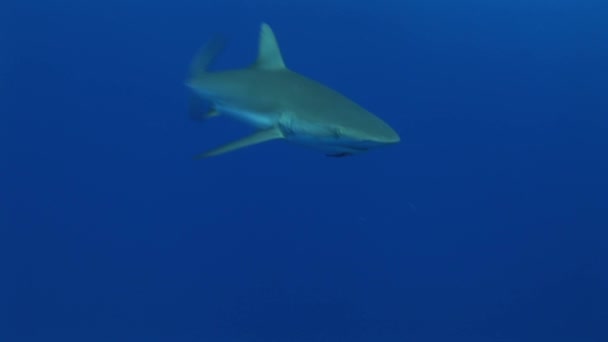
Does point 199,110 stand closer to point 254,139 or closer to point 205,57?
point 205,57

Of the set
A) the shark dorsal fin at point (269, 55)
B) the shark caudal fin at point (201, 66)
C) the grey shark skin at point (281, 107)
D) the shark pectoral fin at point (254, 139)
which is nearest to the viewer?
the grey shark skin at point (281, 107)

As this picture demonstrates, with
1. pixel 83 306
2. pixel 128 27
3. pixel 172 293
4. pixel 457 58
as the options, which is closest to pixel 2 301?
pixel 83 306

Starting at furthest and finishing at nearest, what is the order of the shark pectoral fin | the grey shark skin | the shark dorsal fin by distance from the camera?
the shark dorsal fin → the shark pectoral fin → the grey shark skin

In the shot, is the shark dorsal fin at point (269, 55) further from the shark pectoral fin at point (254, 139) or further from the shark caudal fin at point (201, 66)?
the shark pectoral fin at point (254, 139)

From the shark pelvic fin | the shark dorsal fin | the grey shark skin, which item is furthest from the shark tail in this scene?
the shark dorsal fin

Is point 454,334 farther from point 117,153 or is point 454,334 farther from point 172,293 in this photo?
point 117,153

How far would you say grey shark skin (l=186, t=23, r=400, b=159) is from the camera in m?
2.80

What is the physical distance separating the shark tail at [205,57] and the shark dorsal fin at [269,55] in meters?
0.27

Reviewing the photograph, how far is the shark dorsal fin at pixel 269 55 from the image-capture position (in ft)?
11.4

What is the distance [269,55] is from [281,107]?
0.46m

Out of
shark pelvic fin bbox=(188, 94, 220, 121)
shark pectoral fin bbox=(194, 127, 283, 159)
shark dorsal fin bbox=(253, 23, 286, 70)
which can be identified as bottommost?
shark pectoral fin bbox=(194, 127, 283, 159)

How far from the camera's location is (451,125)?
222 inches

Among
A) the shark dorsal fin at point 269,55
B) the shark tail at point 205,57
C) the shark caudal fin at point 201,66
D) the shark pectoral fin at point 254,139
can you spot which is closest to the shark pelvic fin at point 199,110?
the shark caudal fin at point 201,66

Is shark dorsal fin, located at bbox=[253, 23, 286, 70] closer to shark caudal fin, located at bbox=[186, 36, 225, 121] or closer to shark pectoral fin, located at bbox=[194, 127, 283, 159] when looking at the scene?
shark caudal fin, located at bbox=[186, 36, 225, 121]
